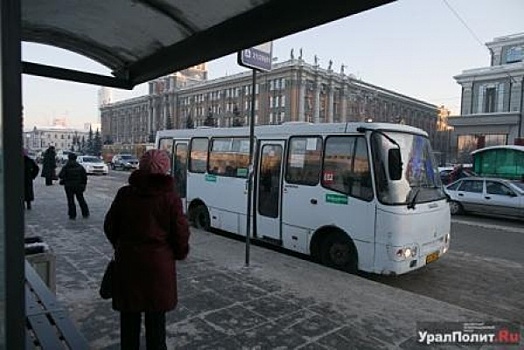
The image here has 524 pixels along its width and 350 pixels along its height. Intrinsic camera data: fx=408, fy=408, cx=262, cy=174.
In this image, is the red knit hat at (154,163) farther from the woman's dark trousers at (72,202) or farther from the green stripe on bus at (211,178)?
the woman's dark trousers at (72,202)

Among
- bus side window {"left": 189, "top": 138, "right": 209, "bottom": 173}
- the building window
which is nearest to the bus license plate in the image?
bus side window {"left": 189, "top": 138, "right": 209, "bottom": 173}

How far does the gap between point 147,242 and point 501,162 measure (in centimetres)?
2324

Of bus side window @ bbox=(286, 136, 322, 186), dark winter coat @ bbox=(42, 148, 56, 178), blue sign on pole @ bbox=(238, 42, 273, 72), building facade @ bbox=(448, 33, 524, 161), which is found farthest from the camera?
building facade @ bbox=(448, 33, 524, 161)

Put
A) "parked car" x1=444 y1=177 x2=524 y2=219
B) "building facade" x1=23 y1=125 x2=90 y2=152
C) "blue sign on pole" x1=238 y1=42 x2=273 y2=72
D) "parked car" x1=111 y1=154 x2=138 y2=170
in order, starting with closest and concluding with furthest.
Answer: "blue sign on pole" x1=238 y1=42 x2=273 y2=72, "parked car" x1=444 y1=177 x2=524 y2=219, "parked car" x1=111 y1=154 x2=138 y2=170, "building facade" x1=23 y1=125 x2=90 y2=152

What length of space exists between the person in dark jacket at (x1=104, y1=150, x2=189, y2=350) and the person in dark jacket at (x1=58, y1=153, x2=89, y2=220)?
7.97 m

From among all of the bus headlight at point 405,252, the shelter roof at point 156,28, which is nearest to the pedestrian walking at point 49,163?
the shelter roof at point 156,28

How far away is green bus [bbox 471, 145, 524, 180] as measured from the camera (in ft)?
68.1

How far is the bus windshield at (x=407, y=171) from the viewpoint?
602cm

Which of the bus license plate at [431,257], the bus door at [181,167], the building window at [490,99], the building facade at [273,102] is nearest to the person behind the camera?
the bus license plate at [431,257]

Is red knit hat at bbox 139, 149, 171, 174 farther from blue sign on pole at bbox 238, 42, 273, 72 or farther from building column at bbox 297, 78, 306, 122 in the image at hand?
building column at bbox 297, 78, 306, 122

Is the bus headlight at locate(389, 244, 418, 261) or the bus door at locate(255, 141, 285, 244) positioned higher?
the bus door at locate(255, 141, 285, 244)

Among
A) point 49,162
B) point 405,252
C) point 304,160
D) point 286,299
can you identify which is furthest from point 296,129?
point 49,162

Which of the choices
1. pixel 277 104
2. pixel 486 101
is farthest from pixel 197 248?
pixel 277 104

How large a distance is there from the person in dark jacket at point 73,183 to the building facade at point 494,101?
36.7m
